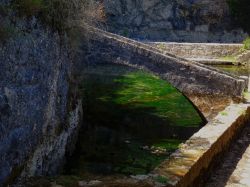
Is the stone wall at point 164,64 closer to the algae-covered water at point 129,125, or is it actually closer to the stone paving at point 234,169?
the algae-covered water at point 129,125

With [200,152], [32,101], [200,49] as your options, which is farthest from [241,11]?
[32,101]

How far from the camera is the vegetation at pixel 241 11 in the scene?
92.7 feet

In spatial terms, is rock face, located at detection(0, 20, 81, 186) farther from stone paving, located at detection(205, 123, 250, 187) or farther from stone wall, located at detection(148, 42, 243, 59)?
stone wall, located at detection(148, 42, 243, 59)

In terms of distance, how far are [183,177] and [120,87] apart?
1310 centimetres

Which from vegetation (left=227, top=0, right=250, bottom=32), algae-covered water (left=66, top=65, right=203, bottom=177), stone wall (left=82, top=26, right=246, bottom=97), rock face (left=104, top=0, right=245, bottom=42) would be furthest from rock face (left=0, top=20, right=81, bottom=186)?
rock face (left=104, top=0, right=245, bottom=42)

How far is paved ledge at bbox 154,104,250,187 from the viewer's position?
A: 5.09m

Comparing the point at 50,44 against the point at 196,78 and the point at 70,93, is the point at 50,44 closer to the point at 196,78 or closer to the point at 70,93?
the point at 70,93

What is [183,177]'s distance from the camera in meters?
5.04

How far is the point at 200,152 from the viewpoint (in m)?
6.03

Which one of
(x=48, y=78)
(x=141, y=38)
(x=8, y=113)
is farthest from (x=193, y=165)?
(x=141, y=38)

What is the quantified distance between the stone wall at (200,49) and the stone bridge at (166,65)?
9.80 meters

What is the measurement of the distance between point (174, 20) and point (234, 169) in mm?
25070

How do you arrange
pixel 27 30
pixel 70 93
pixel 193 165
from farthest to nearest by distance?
pixel 70 93, pixel 27 30, pixel 193 165

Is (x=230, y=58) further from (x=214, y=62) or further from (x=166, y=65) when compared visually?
(x=166, y=65)
